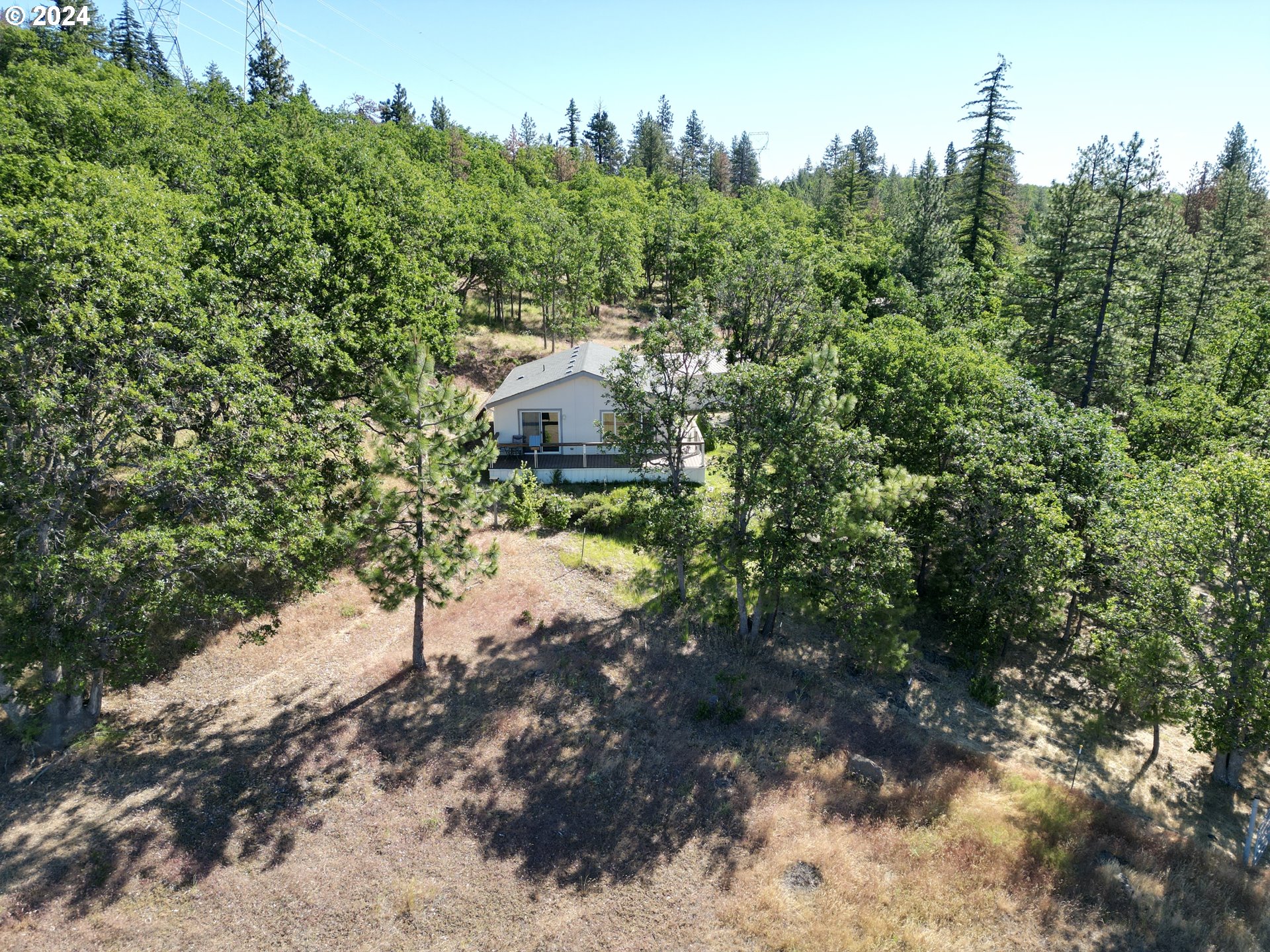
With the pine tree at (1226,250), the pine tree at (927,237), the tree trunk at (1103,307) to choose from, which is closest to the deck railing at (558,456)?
the tree trunk at (1103,307)

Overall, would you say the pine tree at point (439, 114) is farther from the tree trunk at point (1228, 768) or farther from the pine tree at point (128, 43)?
the tree trunk at point (1228, 768)

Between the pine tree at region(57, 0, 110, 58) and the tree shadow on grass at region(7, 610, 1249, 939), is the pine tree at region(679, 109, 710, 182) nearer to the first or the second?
Answer: the pine tree at region(57, 0, 110, 58)

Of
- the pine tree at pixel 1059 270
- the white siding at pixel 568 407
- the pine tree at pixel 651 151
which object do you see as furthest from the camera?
the pine tree at pixel 651 151

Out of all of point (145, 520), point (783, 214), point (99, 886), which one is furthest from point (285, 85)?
point (99, 886)

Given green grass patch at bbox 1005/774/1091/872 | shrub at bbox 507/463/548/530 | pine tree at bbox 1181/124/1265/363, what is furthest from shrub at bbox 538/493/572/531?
pine tree at bbox 1181/124/1265/363

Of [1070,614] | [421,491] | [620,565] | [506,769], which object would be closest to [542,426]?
[620,565]

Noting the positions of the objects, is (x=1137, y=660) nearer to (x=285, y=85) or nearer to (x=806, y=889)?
(x=806, y=889)
